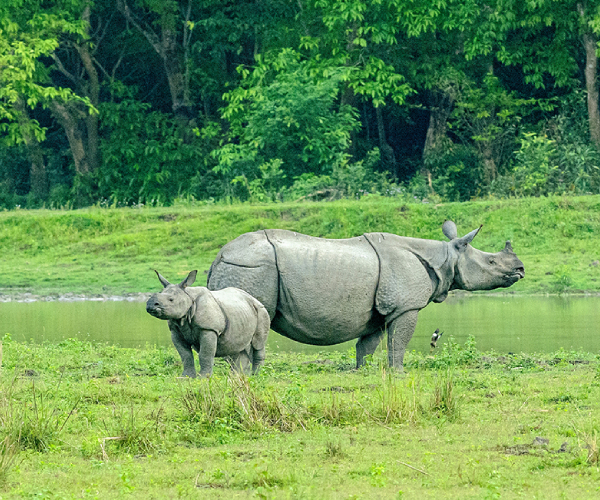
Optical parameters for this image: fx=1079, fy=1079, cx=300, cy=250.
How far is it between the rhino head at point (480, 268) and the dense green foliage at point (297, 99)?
1278 centimetres

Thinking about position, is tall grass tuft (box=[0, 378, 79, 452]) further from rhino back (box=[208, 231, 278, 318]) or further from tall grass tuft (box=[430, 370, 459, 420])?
rhino back (box=[208, 231, 278, 318])

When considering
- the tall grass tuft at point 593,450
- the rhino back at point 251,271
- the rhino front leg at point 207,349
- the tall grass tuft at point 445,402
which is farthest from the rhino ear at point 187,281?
the tall grass tuft at point 593,450

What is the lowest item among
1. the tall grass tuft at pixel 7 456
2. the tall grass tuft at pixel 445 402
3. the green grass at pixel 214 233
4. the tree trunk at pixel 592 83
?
the green grass at pixel 214 233

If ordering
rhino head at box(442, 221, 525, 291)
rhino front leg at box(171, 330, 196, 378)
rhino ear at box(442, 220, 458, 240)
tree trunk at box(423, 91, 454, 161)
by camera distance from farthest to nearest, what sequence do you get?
tree trunk at box(423, 91, 454, 161) → rhino ear at box(442, 220, 458, 240) → rhino head at box(442, 221, 525, 291) → rhino front leg at box(171, 330, 196, 378)

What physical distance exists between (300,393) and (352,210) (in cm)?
1492

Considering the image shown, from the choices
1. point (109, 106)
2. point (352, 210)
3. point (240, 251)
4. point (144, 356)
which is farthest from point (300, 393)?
point (109, 106)

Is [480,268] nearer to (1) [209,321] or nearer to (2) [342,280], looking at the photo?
(2) [342,280]

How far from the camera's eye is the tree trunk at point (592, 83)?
27516 mm

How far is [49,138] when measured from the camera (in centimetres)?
3494

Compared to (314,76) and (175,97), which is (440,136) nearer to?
(314,76)

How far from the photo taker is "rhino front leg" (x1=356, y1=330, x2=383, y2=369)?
11.2m

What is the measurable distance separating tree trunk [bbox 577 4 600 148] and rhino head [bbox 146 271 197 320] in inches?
803

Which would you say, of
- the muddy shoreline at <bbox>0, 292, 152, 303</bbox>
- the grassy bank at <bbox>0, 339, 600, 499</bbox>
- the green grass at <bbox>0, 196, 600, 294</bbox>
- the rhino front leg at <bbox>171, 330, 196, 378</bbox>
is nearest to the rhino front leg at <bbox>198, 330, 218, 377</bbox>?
the rhino front leg at <bbox>171, 330, 196, 378</bbox>

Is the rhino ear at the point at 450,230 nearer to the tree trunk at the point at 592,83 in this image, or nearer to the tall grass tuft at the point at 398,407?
the tall grass tuft at the point at 398,407
